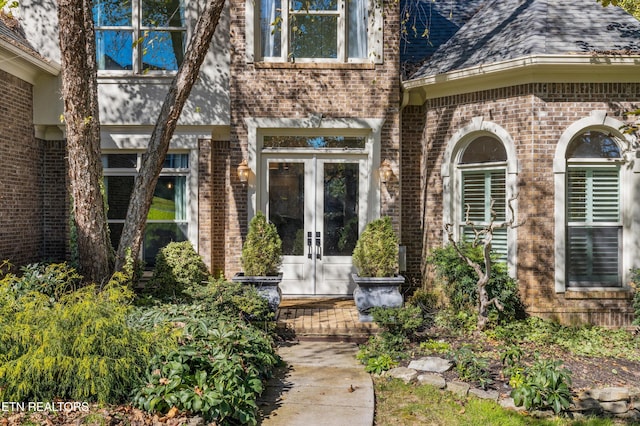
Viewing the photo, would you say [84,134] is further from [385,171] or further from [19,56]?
[385,171]

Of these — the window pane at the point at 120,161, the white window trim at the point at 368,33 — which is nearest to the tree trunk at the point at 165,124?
the white window trim at the point at 368,33

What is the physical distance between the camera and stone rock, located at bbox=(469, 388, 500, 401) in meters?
5.00

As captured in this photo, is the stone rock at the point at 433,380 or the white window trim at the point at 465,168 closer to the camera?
the stone rock at the point at 433,380

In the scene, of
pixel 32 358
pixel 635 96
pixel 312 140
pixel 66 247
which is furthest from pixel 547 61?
pixel 66 247

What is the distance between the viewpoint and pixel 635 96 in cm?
749

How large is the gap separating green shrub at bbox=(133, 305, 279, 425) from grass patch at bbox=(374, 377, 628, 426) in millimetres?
1243

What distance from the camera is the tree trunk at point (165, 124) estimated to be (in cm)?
696

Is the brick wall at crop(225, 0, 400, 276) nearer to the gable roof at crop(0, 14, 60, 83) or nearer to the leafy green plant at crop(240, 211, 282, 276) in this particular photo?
the leafy green plant at crop(240, 211, 282, 276)

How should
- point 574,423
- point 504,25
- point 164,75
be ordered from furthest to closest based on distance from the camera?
1. point 164,75
2. point 504,25
3. point 574,423

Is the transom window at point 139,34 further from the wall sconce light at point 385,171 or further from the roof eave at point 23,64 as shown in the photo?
the wall sconce light at point 385,171

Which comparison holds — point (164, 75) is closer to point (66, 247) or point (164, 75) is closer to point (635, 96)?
point (66, 247)

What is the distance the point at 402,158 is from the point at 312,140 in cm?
163

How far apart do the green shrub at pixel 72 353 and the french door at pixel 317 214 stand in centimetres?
437

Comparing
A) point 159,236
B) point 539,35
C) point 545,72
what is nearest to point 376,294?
point 545,72
